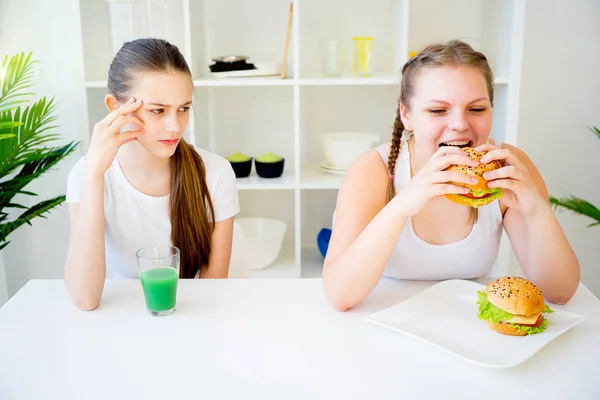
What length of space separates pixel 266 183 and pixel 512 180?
5.02 ft

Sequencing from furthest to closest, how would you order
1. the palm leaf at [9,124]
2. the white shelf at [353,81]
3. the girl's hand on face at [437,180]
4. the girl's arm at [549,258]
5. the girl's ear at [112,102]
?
the white shelf at [353,81] < the palm leaf at [9,124] < the girl's ear at [112,102] < the girl's arm at [549,258] < the girl's hand on face at [437,180]

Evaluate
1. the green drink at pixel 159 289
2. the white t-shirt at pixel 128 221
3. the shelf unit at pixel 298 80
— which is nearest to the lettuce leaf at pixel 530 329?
the green drink at pixel 159 289

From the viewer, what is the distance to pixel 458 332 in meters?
1.19

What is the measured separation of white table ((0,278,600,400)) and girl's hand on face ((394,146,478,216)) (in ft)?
0.78

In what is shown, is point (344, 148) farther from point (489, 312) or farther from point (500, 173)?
point (489, 312)

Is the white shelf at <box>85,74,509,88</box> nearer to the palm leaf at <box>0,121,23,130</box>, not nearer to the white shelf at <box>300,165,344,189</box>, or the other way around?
the white shelf at <box>300,165,344,189</box>

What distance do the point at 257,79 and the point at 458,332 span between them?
5.56ft

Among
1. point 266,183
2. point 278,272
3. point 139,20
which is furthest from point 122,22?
point 278,272

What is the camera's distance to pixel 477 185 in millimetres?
1273

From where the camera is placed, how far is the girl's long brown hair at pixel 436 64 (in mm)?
1445

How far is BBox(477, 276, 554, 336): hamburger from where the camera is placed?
115 cm

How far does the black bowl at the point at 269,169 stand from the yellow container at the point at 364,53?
0.54 meters

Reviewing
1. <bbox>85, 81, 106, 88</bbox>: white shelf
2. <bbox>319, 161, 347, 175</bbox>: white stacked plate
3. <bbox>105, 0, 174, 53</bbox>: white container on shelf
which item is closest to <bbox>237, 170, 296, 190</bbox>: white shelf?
<bbox>319, 161, 347, 175</bbox>: white stacked plate

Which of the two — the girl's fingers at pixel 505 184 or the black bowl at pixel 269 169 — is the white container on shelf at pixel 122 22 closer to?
the black bowl at pixel 269 169
